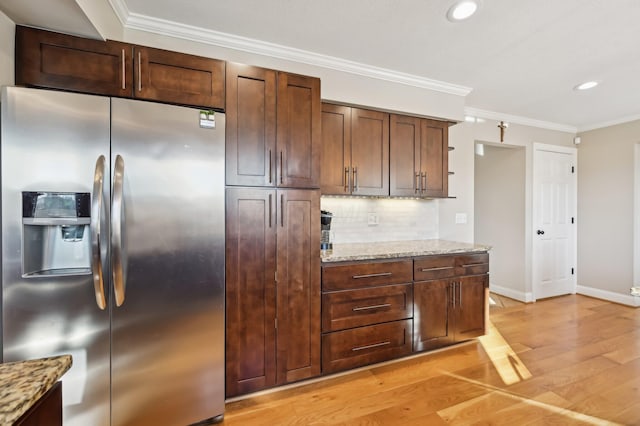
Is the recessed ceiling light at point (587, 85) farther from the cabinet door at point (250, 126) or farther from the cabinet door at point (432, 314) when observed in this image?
the cabinet door at point (250, 126)

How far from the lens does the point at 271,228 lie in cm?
200

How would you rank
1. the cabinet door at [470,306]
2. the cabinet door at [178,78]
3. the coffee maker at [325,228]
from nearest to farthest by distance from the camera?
the cabinet door at [178,78], the coffee maker at [325,228], the cabinet door at [470,306]

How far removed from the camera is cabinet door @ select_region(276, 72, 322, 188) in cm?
203

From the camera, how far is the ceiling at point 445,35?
1.94 meters

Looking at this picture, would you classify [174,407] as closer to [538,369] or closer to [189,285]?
[189,285]

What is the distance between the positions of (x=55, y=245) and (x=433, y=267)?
8.64 feet

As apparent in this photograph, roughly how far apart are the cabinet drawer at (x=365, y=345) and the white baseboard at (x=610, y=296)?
12.5 feet

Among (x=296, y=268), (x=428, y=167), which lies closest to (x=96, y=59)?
(x=296, y=268)

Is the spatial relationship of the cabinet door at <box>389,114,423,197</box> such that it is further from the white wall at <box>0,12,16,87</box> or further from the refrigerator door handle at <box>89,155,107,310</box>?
the white wall at <box>0,12,16,87</box>

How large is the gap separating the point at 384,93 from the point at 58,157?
2.58 meters

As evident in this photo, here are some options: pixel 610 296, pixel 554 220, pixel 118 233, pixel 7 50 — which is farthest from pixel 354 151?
pixel 610 296

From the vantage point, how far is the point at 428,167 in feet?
10.0

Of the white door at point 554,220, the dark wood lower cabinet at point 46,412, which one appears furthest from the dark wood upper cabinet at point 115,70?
the white door at point 554,220

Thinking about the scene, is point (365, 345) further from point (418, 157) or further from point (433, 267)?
point (418, 157)
